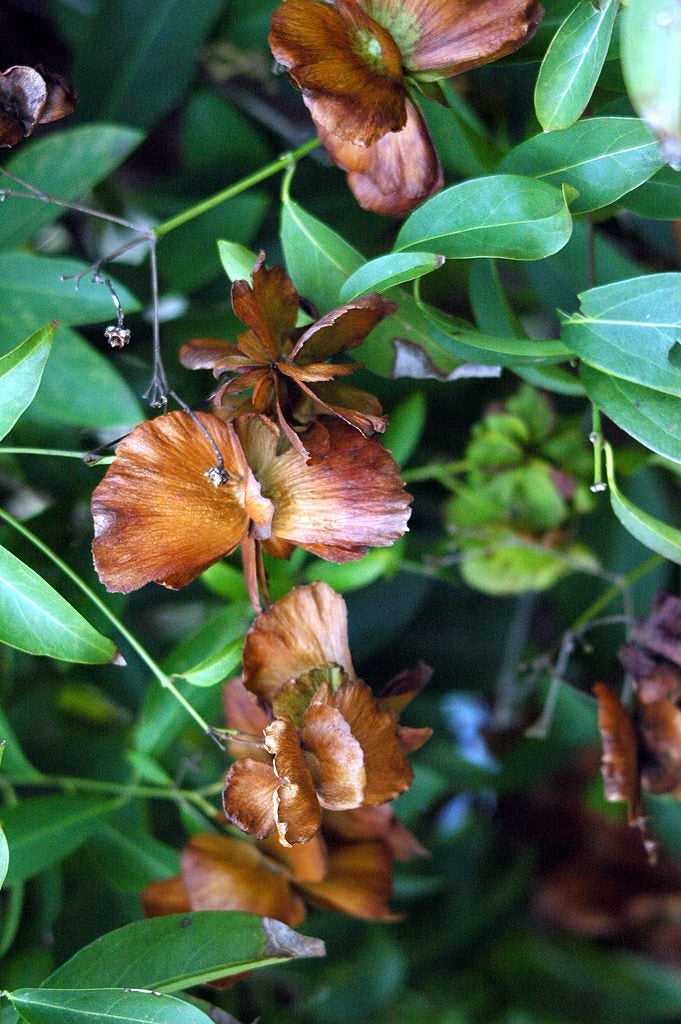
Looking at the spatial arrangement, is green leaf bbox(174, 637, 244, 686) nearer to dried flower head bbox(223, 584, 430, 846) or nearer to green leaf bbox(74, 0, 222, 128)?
dried flower head bbox(223, 584, 430, 846)

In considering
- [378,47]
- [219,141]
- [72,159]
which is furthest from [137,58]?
[378,47]

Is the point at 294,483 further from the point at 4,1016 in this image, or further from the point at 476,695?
the point at 476,695

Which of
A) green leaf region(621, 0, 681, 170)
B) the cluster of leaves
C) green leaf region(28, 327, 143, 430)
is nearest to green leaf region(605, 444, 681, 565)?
the cluster of leaves

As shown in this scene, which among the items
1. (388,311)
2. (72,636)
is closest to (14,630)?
(72,636)

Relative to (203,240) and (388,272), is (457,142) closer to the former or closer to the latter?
(388,272)

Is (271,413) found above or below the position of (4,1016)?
above

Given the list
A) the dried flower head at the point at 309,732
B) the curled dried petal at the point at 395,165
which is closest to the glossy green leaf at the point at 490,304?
the curled dried petal at the point at 395,165
